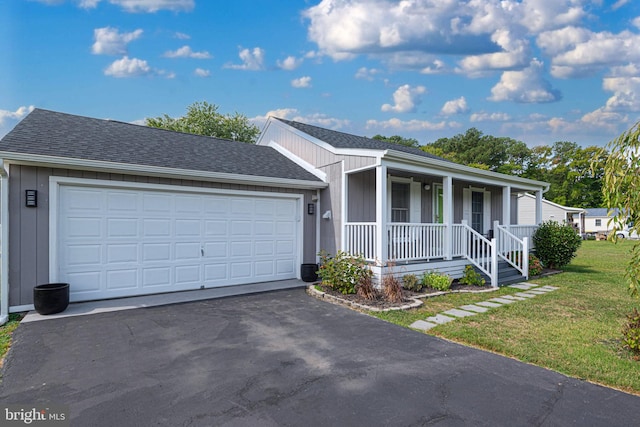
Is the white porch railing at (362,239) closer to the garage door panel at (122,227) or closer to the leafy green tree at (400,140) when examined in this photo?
the garage door panel at (122,227)

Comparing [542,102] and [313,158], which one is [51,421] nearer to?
[313,158]

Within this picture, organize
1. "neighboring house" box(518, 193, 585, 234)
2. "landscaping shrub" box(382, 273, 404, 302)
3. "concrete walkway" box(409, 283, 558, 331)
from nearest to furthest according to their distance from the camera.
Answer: "concrete walkway" box(409, 283, 558, 331) < "landscaping shrub" box(382, 273, 404, 302) < "neighboring house" box(518, 193, 585, 234)

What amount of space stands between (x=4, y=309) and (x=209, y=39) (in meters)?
11.0

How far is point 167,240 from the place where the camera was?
6.95m

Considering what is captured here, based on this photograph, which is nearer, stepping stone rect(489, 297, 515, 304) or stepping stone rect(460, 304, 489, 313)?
stepping stone rect(460, 304, 489, 313)

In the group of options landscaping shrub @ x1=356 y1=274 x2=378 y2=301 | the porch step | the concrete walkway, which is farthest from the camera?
the porch step

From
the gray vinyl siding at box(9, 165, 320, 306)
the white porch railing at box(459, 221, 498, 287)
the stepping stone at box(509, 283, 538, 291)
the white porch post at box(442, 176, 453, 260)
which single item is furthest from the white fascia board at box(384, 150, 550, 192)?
the gray vinyl siding at box(9, 165, 320, 306)

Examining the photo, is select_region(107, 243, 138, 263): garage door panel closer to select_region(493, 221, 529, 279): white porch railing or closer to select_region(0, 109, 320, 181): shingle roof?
select_region(0, 109, 320, 181): shingle roof

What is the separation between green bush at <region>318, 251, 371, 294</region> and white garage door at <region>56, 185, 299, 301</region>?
1.66m

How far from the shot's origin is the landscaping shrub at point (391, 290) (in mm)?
6363

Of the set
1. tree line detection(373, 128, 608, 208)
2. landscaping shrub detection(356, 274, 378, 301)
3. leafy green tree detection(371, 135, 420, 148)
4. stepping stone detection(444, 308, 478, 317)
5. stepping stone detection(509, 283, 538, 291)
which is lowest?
stepping stone detection(509, 283, 538, 291)

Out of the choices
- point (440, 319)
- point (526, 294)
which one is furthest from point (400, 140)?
point (440, 319)

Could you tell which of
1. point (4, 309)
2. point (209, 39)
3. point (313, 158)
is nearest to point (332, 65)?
point (209, 39)

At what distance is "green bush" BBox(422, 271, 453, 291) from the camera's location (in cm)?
742
